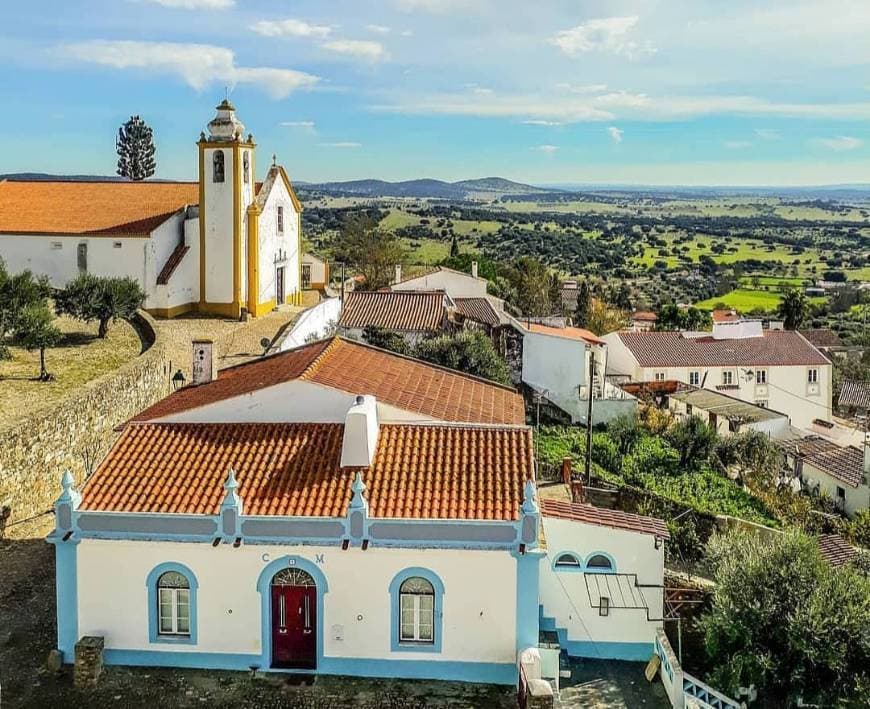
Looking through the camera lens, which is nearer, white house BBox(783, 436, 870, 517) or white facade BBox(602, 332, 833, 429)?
white house BBox(783, 436, 870, 517)

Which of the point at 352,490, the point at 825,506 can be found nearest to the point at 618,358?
the point at 825,506

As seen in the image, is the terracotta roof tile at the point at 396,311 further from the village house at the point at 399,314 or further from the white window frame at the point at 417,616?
the white window frame at the point at 417,616

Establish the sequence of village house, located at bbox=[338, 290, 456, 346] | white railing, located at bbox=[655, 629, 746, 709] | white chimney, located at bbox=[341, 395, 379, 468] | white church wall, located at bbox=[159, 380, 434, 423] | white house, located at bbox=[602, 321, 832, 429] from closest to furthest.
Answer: white railing, located at bbox=[655, 629, 746, 709], white chimney, located at bbox=[341, 395, 379, 468], white church wall, located at bbox=[159, 380, 434, 423], village house, located at bbox=[338, 290, 456, 346], white house, located at bbox=[602, 321, 832, 429]

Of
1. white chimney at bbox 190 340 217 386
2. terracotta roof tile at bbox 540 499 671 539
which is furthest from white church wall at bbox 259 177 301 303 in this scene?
terracotta roof tile at bbox 540 499 671 539

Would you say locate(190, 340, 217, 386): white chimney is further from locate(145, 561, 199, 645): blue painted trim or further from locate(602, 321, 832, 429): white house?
locate(602, 321, 832, 429): white house

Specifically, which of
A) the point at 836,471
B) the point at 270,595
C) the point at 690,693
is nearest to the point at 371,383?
the point at 270,595
